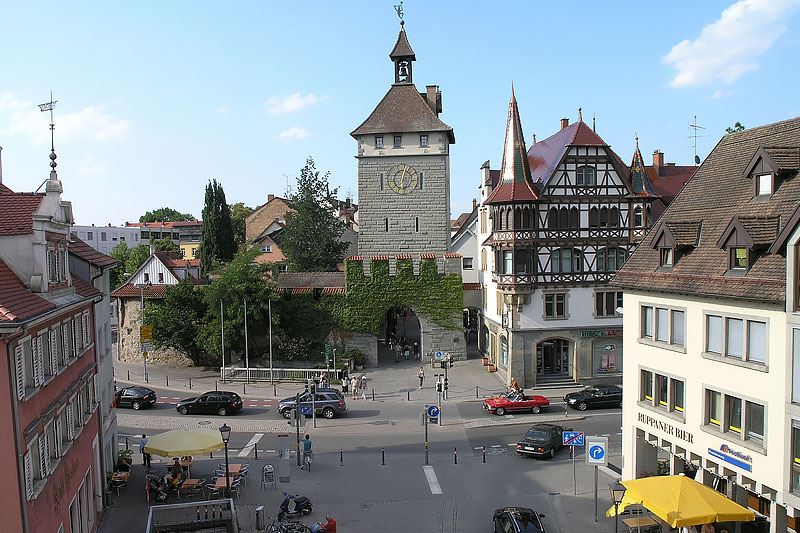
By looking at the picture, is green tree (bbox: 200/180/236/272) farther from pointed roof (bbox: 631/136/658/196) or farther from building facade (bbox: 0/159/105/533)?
building facade (bbox: 0/159/105/533)

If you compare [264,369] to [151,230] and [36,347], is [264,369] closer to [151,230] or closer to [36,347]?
[36,347]

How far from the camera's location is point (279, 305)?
147 feet

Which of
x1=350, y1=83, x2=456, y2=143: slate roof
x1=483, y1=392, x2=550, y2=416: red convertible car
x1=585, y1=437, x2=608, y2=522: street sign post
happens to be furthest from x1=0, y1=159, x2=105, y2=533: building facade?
x1=350, y1=83, x2=456, y2=143: slate roof

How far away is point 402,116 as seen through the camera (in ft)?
156

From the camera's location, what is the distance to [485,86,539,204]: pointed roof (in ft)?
127

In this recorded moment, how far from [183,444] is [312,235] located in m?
43.5

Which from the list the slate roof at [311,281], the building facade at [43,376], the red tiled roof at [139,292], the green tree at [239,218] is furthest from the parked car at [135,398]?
the green tree at [239,218]

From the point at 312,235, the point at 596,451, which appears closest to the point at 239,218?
the point at 312,235

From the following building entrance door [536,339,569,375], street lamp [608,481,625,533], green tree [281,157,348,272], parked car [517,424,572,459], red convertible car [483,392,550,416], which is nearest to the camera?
street lamp [608,481,625,533]

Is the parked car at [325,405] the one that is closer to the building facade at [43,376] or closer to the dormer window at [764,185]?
the building facade at [43,376]

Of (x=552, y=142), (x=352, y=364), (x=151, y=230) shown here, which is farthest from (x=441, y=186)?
(x=151, y=230)

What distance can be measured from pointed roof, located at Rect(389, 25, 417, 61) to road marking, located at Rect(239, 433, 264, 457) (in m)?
30.8

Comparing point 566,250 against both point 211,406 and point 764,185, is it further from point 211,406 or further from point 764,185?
point 211,406

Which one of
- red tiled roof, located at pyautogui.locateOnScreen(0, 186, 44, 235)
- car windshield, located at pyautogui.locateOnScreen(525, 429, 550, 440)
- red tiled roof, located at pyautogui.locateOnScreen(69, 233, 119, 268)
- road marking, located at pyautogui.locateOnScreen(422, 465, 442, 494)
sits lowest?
road marking, located at pyautogui.locateOnScreen(422, 465, 442, 494)
